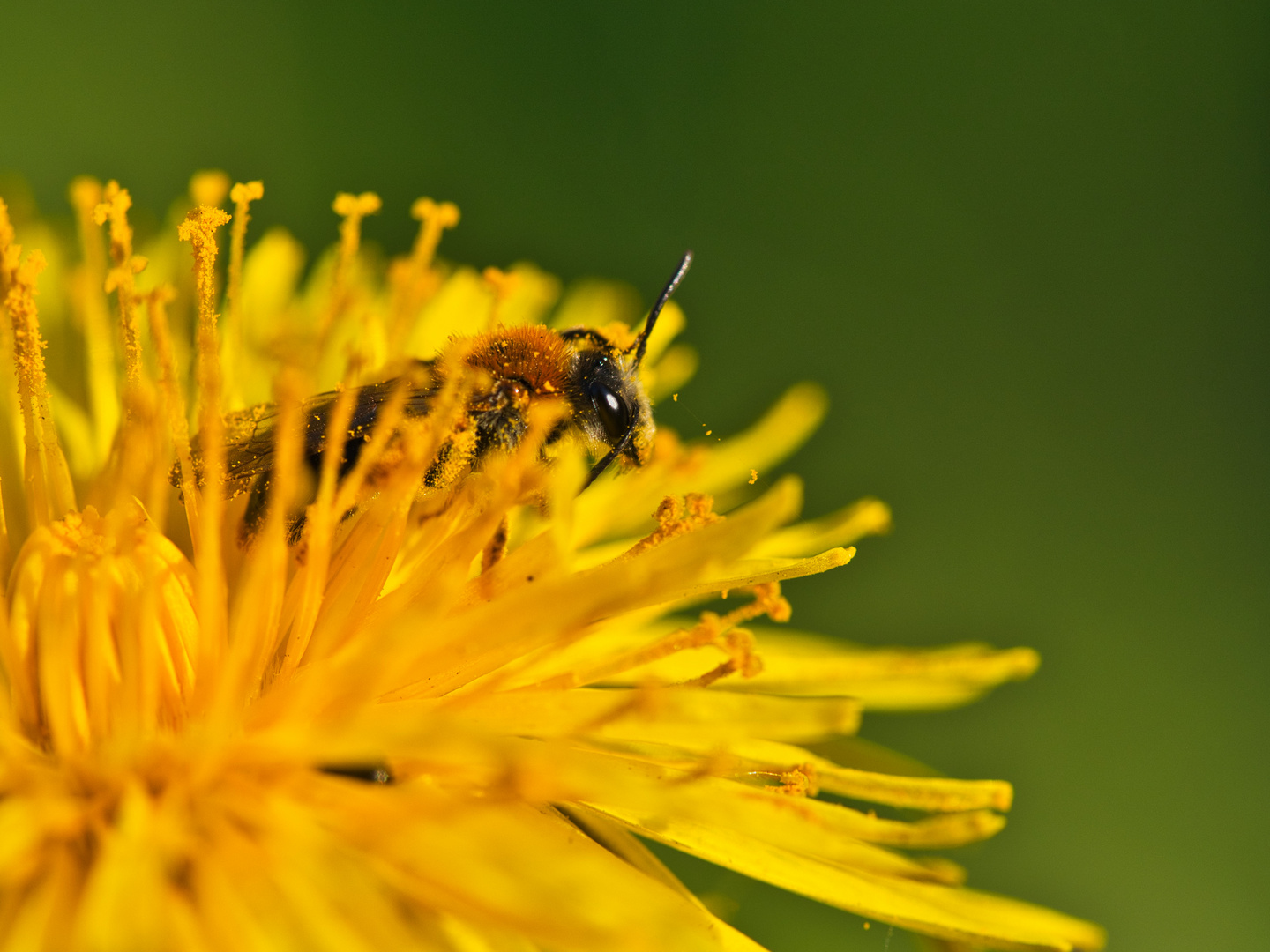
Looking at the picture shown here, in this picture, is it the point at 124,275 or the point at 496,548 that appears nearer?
the point at 496,548

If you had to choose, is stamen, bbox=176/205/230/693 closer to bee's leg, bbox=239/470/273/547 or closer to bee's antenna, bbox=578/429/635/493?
bee's leg, bbox=239/470/273/547

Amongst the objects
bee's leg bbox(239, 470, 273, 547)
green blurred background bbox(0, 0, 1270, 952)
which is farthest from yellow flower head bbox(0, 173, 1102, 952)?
green blurred background bbox(0, 0, 1270, 952)

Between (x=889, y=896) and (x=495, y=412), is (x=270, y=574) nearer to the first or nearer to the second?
(x=495, y=412)

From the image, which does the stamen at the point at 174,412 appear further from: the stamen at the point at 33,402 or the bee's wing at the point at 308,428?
the stamen at the point at 33,402

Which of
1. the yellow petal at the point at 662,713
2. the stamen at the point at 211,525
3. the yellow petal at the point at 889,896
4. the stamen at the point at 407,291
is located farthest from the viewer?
the stamen at the point at 407,291

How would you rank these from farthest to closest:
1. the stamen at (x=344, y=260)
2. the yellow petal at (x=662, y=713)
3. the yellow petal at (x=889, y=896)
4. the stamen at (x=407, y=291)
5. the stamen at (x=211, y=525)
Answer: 1. the stamen at (x=407, y=291)
2. the stamen at (x=344, y=260)
3. the yellow petal at (x=889, y=896)
4. the stamen at (x=211, y=525)
5. the yellow petal at (x=662, y=713)

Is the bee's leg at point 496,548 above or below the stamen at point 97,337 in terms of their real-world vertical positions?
below

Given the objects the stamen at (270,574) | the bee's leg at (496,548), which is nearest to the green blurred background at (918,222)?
the bee's leg at (496,548)

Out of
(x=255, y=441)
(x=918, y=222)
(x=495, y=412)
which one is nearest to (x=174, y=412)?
(x=255, y=441)
